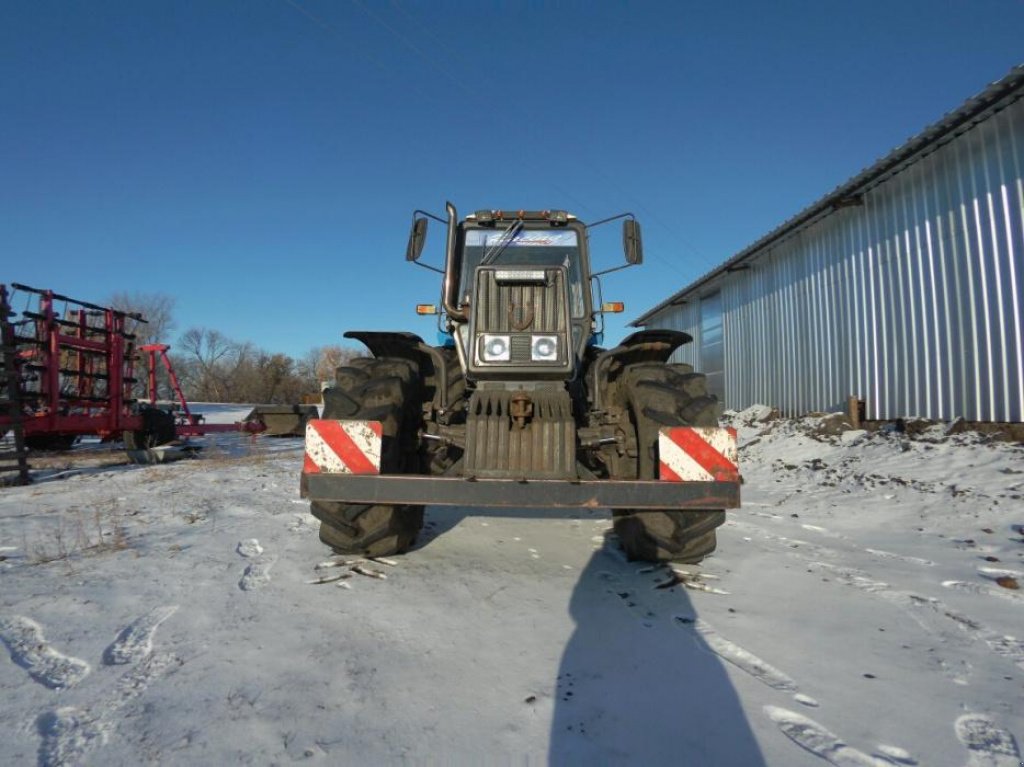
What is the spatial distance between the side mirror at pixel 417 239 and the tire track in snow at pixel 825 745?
398 cm

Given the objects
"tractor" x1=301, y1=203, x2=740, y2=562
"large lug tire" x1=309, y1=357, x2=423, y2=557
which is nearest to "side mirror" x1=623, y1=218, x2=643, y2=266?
"tractor" x1=301, y1=203, x2=740, y2=562

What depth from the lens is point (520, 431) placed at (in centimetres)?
346

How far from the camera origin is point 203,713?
1911 millimetres

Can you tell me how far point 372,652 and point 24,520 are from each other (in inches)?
177

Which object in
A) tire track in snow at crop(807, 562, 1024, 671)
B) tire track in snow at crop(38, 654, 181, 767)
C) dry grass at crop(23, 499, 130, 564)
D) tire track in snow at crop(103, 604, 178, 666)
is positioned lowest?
tire track in snow at crop(807, 562, 1024, 671)

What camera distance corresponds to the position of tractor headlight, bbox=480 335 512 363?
388 cm

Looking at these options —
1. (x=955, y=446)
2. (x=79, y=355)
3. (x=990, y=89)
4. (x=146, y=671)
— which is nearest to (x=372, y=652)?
(x=146, y=671)

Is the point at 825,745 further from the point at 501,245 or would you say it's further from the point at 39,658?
the point at 501,245

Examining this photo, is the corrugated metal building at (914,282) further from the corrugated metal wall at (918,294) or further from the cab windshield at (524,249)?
the cab windshield at (524,249)

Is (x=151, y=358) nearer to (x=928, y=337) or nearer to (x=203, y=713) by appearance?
(x=203, y=713)

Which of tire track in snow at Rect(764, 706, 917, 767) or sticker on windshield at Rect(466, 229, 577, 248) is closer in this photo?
tire track in snow at Rect(764, 706, 917, 767)

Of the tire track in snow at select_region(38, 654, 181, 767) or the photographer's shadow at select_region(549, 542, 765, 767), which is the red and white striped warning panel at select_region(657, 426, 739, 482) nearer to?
the photographer's shadow at select_region(549, 542, 765, 767)

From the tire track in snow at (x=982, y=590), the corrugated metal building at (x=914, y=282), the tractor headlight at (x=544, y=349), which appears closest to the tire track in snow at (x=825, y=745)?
the tire track in snow at (x=982, y=590)

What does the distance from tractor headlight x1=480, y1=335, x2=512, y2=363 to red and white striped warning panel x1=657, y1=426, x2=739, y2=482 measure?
4.09 feet
